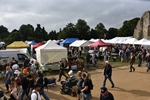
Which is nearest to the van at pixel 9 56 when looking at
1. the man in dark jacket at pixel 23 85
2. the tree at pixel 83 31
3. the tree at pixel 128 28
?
the man in dark jacket at pixel 23 85

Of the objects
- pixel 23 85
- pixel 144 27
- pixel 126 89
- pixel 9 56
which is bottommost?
pixel 126 89

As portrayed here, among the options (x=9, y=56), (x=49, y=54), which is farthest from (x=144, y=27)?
(x=9, y=56)

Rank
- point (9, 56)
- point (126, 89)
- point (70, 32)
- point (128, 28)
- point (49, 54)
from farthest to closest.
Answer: point (128, 28), point (70, 32), point (49, 54), point (9, 56), point (126, 89)

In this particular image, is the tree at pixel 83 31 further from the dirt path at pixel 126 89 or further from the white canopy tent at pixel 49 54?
the dirt path at pixel 126 89

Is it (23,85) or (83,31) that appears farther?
(83,31)

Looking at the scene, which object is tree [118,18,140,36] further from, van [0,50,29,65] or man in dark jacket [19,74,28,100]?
man in dark jacket [19,74,28,100]

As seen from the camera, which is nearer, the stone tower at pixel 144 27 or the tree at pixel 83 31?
the stone tower at pixel 144 27

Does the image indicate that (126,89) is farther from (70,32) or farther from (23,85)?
(70,32)

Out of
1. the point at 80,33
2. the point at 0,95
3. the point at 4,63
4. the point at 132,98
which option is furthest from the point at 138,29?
the point at 0,95

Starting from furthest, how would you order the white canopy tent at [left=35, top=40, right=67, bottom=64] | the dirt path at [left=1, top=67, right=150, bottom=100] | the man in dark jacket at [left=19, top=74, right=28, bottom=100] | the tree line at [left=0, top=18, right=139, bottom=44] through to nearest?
the tree line at [left=0, top=18, right=139, bottom=44]
the white canopy tent at [left=35, top=40, right=67, bottom=64]
the dirt path at [left=1, top=67, right=150, bottom=100]
the man in dark jacket at [left=19, top=74, right=28, bottom=100]

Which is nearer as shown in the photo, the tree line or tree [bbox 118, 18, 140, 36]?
the tree line

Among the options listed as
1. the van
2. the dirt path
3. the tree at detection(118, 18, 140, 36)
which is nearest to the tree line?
the tree at detection(118, 18, 140, 36)

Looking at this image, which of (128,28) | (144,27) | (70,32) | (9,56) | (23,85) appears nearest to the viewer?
(23,85)

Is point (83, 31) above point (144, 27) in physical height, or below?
above
